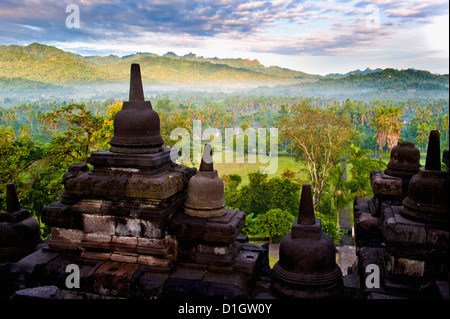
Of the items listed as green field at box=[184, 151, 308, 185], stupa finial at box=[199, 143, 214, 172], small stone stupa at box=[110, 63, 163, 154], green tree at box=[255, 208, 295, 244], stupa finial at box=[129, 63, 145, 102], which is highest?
stupa finial at box=[129, 63, 145, 102]

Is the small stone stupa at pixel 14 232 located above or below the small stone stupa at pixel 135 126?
below

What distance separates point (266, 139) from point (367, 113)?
5103 cm

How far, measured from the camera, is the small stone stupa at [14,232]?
5887 mm

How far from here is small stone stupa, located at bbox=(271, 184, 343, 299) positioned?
429cm

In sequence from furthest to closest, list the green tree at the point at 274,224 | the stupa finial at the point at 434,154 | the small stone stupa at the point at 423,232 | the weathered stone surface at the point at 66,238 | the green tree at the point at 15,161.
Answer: the green tree at the point at 274,224 < the green tree at the point at 15,161 < the weathered stone surface at the point at 66,238 < the stupa finial at the point at 434,154 < the small stone stupa at the point at 423,232

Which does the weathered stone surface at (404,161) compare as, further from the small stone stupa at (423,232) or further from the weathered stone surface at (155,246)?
the weathered stone surface at (155,246)

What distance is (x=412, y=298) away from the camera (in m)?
3.90

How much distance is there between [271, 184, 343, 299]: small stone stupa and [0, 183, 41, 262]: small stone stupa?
14.6 feet

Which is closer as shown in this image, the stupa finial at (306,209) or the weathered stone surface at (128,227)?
the stupa finial at (306,209)

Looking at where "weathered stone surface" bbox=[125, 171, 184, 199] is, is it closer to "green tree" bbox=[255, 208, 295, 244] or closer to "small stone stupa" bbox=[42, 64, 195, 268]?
"small stone stupa" bbox=[42, 64, 195, 268]

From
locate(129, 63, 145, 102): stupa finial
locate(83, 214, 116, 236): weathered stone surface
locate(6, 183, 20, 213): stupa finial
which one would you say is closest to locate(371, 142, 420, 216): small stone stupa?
locate(129, 63, 145, 102): stupa finial

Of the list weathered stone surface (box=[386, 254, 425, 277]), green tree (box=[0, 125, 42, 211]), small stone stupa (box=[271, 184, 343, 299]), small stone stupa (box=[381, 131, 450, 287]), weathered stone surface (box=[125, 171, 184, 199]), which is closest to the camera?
small stone stupa (box=[381, 131, 450, 287])

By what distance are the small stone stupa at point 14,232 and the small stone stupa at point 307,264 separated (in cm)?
444

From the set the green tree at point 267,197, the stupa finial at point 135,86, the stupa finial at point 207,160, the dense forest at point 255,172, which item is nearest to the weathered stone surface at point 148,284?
the stupa finial at point 207,160
